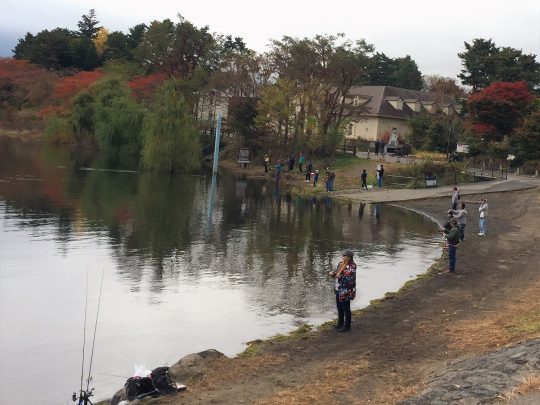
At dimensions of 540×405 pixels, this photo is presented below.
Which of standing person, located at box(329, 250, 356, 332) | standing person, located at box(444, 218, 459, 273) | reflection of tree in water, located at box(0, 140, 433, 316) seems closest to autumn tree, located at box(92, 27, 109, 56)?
reflection of tree in water, located at box(0, 140, 433, 316)

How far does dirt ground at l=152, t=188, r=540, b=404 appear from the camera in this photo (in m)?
10.1

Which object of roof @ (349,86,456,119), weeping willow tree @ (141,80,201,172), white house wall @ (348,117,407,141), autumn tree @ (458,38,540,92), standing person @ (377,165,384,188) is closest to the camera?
standing person @ (377,165,384,188)

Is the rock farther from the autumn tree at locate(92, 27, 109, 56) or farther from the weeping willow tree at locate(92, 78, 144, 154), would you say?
the autumn tree at locate(92, 27, 109, 56)

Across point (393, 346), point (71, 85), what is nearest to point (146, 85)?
Result: point (71, 85)

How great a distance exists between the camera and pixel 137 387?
10.2 m

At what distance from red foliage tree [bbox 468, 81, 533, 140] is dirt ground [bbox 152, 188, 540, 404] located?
41.5 meters

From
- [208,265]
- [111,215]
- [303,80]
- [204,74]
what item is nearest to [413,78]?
[204,74]

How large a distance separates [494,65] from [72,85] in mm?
57641

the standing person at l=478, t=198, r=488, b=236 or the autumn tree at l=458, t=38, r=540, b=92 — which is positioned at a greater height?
the autumn tree at l=458, t=38, r=540, b=92

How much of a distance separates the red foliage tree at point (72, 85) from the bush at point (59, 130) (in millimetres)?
10720

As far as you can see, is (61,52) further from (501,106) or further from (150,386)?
(150,386)

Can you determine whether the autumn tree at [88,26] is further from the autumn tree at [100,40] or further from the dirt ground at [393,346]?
the dirt ground at [393,346]

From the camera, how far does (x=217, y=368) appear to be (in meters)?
11.6

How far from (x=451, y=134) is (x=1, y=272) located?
49.2 meters
